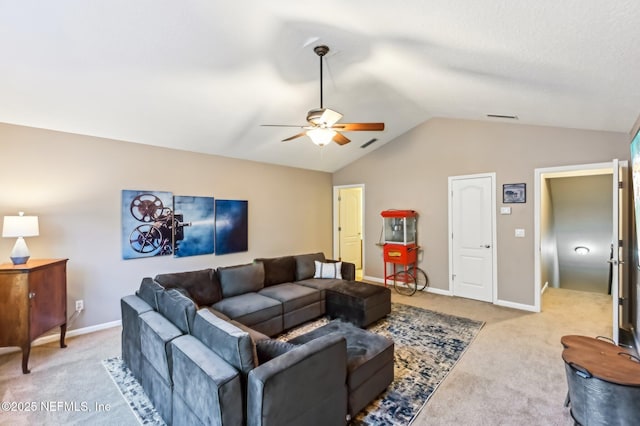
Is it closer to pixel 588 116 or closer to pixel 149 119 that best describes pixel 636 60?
pixel 588 116

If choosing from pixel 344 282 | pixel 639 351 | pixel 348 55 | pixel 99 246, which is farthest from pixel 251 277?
pixel 639 351

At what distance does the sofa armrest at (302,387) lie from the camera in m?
Result: 1.50

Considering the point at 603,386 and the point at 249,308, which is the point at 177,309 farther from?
the point at 603,386

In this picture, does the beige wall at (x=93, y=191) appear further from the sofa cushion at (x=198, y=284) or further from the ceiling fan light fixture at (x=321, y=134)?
the ceiling fan light fixture at (x=321, y=134)

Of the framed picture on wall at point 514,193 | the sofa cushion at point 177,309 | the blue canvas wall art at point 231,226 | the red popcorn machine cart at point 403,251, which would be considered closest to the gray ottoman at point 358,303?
the red popcorn machine cart at point 403,251

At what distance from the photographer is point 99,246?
12.4 ft

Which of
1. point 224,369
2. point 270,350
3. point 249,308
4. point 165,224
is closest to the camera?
point 224,369

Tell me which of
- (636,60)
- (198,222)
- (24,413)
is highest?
(636,60)

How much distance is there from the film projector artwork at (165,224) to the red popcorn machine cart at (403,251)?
10.8 ft

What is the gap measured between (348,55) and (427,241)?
3819 mm

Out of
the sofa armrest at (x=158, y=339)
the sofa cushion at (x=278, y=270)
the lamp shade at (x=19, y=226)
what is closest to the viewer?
the sofa armrest at (x=158, y=339)

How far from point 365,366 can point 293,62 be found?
2.97 m

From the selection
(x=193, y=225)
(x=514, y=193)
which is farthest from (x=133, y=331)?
(x=514, y=193)

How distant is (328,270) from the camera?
479cm
